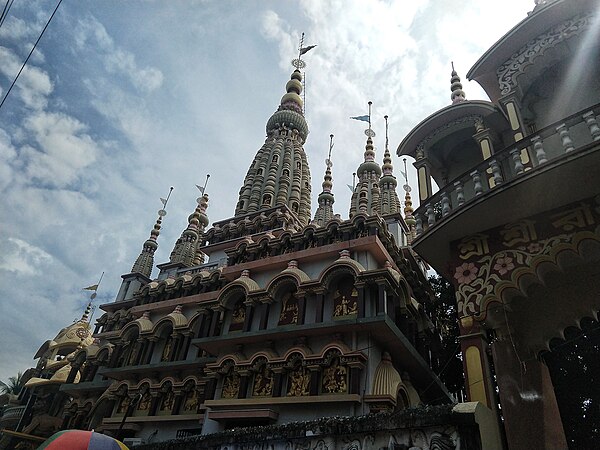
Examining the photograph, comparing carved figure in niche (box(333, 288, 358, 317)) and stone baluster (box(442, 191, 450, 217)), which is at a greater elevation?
carved figure in niche (box(333, 288, 358, 317))

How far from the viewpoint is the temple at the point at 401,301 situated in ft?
20.2

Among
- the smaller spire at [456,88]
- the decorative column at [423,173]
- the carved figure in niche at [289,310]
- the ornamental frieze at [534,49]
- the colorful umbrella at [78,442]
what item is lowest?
the colorful umbrella at [78,442]

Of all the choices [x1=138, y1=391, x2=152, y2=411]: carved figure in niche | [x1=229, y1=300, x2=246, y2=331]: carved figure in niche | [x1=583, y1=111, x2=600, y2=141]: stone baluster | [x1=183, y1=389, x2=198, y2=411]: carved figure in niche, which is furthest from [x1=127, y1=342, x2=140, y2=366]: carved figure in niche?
[x1=583, y1=111, x2=600, y2=141]: stone baluster

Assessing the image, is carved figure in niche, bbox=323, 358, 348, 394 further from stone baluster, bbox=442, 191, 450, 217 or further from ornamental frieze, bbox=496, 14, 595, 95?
ornamental frieze, bbox=496, 14, 595, 95

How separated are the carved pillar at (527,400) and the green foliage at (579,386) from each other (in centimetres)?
390

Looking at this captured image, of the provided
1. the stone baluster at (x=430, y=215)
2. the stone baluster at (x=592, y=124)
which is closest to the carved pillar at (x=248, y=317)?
the stone baluster at (x=430, y=215)

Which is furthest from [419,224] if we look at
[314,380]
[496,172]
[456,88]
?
[314,380]

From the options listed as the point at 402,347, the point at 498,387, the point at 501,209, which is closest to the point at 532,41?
the point at 501,209

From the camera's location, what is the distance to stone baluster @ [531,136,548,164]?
6.45 m

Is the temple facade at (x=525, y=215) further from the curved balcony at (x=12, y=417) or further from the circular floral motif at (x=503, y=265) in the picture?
the curved balcony at (x=12, y=417)

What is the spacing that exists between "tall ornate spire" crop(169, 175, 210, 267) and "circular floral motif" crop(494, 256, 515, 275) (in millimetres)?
22290

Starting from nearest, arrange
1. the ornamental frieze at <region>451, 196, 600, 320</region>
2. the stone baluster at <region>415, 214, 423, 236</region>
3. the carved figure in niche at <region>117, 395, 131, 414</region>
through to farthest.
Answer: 1. the ornamental frieze at <region>451, 196, 600, 320</region>
2. the stone baluster at <region>415, 214, 423, 236</region>
3. the carved figure in niche at <region>117, 395, 131, 414</region>

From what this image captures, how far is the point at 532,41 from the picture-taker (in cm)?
820

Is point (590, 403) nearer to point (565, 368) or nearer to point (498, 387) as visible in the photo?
point (565, 368)
